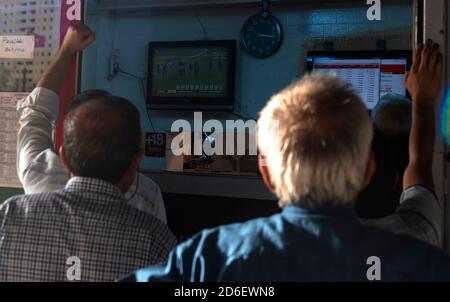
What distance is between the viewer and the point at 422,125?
120cm

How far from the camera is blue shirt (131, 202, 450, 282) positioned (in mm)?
766

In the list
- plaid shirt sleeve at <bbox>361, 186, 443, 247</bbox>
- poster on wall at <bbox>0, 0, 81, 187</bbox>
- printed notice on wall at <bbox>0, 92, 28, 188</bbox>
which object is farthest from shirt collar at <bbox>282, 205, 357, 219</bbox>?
printed notice on wall at <bbox>0, 92, 28, 188</bbox>

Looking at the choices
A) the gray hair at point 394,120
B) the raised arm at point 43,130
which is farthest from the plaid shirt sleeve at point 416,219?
the raised arm at point 43,130

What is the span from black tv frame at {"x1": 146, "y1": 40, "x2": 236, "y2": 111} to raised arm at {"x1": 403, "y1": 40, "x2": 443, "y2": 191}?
9.46 feet

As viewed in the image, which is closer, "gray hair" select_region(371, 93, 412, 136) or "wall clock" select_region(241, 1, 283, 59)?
"gray hair" select_region(371, 93, 412, 136)

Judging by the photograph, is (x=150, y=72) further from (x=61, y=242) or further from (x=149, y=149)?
(x=61, y=242)

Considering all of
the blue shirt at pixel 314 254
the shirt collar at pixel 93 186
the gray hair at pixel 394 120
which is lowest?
the blue shirt at pixel 314 254

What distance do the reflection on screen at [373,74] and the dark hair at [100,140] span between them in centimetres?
272

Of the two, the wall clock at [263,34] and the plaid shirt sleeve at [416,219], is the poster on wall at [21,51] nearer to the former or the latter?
the plaid shirt sleeve at [416,219]

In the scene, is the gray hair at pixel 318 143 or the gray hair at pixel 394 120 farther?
the gray hair at pixel 394 120

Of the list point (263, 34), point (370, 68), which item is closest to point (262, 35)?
point (263, 34)

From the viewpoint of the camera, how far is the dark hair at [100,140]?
1.06 meters

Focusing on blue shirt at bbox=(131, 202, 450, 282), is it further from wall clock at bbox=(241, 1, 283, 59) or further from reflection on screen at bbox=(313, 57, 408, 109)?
wall clock at bbox=(241, 1, 283, 59)

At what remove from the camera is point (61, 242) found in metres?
1.02
